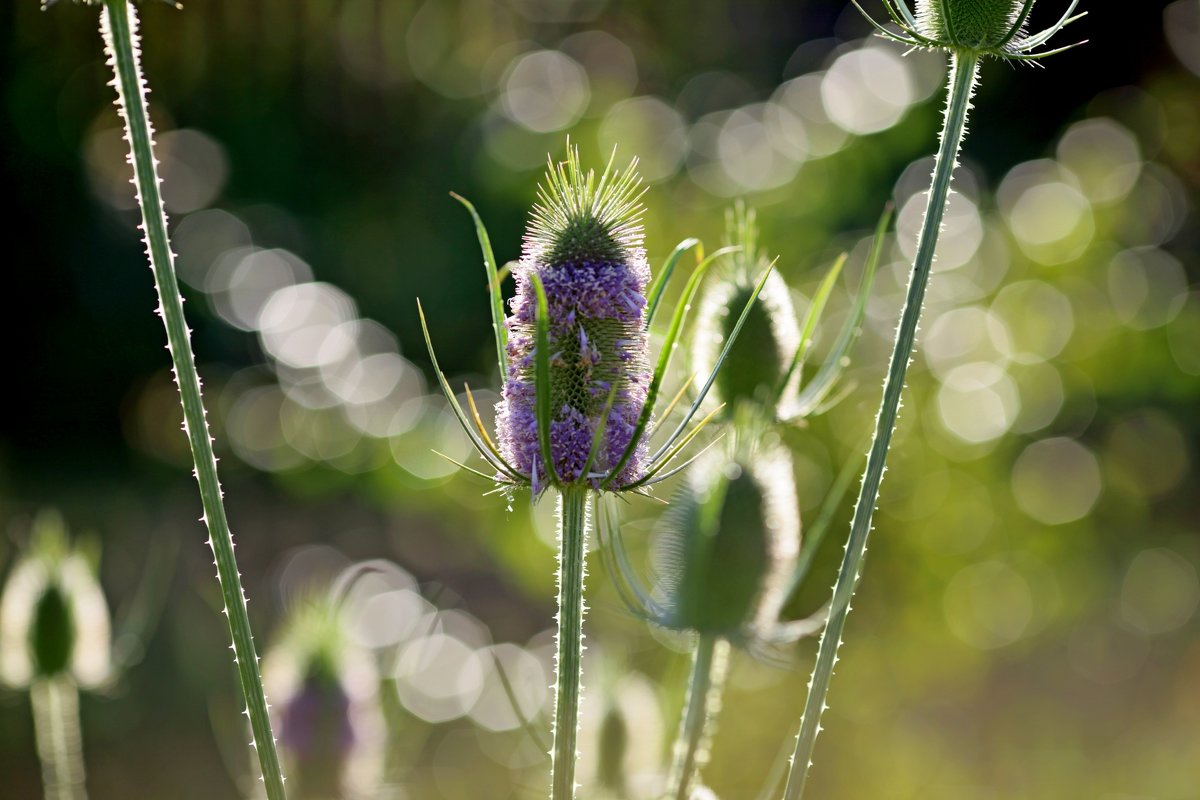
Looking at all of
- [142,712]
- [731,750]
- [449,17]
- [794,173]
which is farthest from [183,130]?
[731,750]

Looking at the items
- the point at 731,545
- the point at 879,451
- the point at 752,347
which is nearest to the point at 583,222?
the point at 879,451

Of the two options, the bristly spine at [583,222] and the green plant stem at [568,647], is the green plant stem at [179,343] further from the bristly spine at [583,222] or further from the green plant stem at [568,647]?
the bristly spine at [583,222]

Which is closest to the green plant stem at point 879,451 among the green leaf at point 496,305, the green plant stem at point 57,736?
the green leaf at point 496,305

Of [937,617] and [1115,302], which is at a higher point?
[1115,302]

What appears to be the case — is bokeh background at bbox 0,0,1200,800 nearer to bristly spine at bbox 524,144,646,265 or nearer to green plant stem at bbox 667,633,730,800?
green plant stem at bbox 667,633,730,800

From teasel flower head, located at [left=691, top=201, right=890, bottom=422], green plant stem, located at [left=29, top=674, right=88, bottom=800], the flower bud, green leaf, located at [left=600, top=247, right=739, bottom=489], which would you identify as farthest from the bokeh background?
green leaf, located at [left=600, top=247, right=739, bottom=489]

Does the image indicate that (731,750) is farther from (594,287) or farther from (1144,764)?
(594,287)
